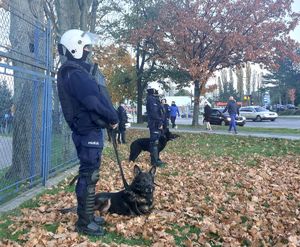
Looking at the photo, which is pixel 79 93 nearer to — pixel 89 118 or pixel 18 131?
pixel 89 118

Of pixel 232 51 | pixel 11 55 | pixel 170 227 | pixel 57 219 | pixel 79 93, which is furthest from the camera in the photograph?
pixel 232 51

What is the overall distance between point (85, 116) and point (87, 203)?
959 mm

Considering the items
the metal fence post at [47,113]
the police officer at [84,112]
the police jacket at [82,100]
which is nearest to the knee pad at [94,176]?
the police officer at [84,112]

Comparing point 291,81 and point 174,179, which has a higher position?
point 291,81

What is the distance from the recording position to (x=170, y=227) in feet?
16.0

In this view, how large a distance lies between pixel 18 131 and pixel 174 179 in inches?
123

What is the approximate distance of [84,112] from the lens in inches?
172

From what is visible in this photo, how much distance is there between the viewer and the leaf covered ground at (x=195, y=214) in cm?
446

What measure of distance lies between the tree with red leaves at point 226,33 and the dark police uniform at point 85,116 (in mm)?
22603

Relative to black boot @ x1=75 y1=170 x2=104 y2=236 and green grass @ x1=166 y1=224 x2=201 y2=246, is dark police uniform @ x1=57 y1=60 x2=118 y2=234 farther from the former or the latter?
green grass @ x1=166 y1=224 x2=201 y2=246

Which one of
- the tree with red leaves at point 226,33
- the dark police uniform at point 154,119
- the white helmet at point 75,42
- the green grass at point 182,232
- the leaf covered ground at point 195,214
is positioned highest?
the tree with red leaves at point 226,33

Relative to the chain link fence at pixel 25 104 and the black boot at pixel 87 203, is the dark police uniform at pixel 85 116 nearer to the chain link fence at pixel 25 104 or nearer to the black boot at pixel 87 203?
the black boot at pixel 87 203

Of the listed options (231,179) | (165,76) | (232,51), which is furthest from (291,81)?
(231,179)

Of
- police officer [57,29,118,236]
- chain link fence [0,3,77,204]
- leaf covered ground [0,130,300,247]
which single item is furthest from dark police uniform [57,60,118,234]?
chain link fence [0,3,77,204]
